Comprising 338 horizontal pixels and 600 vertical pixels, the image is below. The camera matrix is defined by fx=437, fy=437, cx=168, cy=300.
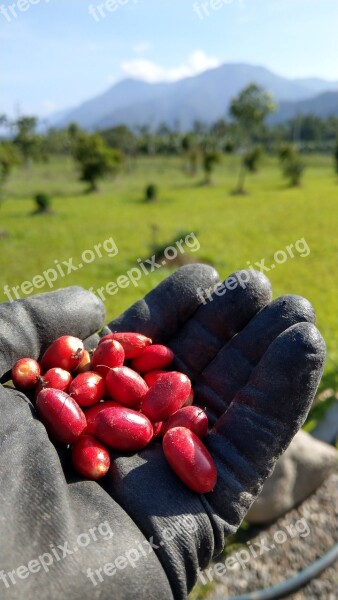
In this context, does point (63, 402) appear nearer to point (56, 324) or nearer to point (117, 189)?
point (56, 324)

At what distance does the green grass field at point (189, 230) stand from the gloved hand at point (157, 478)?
2.51 meters

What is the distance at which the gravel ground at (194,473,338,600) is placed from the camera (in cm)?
273

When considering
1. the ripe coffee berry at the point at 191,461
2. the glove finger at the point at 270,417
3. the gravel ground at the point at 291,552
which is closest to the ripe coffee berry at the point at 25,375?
the ripe coffee berry at the point at 191,461

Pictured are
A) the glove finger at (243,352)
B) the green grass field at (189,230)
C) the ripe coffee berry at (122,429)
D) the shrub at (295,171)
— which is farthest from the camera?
the shrub at (295,171)

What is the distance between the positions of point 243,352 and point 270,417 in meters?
0.46

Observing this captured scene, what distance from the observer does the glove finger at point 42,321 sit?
6.98 feet

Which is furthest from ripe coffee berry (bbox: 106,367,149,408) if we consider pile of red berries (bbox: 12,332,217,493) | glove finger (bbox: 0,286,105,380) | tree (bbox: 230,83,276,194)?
tree (bbox: 230,83,276,194)

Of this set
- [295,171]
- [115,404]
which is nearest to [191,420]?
[115,404]

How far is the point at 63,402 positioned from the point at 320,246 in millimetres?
8908

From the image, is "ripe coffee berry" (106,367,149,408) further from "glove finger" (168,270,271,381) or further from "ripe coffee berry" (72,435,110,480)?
"glove finger" (168,270,271,381)

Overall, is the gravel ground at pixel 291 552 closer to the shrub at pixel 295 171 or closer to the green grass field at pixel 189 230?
the green grass field at pixel 189 230

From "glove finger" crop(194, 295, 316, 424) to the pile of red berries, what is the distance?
180 millimetres

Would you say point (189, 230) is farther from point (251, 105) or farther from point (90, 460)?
point (251, 105)

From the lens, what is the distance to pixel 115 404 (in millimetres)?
1911
